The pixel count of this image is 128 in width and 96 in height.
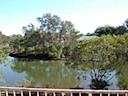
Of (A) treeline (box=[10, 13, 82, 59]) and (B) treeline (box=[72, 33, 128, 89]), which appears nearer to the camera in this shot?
(B) treeline (box=[72, 33, 128, 89])

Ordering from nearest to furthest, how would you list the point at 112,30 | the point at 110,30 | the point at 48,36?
the point at 48,36 < the point at 112,30 < the point at 110,30

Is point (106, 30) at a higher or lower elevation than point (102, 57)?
higher

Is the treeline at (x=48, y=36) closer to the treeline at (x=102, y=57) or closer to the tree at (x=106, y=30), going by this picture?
the tree at (x=106, y=30)

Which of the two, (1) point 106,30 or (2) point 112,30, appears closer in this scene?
(2) point 112,30

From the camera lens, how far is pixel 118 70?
12797 millimetres

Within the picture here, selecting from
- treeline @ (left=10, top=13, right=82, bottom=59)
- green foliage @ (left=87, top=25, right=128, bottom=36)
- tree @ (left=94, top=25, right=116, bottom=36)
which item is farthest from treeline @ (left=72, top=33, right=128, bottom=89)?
tree @ (left=94, top=25, right=116, bottom=36)

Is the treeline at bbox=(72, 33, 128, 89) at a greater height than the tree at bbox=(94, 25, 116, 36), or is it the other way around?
the tree at bbox=(94, 25, 116, 36)

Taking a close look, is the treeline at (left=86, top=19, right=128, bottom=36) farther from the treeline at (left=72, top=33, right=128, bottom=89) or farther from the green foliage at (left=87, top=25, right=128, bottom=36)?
the treeline at (left=72, top=33, right=128, bottom=89)

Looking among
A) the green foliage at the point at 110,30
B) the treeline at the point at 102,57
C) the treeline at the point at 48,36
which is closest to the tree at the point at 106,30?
the green foliage at the point at 110,30

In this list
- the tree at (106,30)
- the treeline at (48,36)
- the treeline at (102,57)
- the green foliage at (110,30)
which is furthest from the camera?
the tree at (106,30)

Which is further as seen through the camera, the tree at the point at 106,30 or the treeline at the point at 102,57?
the tree at the point at 106,30

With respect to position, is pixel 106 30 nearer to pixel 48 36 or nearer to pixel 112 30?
pixel 112 30

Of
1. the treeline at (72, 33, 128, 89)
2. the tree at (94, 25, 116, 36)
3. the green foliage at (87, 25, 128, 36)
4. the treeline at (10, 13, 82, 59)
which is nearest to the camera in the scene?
the treeline at (72, 33, 128, 89)

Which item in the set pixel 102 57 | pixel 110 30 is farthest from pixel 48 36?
pixel 102 57
